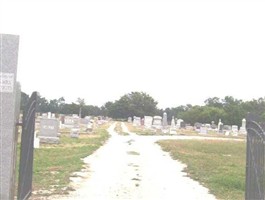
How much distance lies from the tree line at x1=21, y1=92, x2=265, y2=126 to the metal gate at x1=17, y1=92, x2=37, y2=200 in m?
89.8

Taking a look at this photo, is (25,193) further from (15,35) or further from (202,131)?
(202,131)

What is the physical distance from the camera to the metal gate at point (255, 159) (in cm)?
742

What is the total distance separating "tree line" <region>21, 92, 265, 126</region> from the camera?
3890 inches

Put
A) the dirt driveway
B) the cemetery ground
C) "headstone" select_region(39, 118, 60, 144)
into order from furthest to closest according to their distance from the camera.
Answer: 1. "headstone" select_region(39, 118, 60, 144)
2. the cemetery ground
3. the dirt driveway

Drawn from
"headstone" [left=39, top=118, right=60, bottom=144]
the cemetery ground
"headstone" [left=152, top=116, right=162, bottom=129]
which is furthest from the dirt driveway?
"headstone" [left=152, top=116, right=162, bottom=129]

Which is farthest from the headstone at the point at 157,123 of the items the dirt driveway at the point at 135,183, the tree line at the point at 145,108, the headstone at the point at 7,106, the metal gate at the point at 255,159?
the headstone at the point at 7,106

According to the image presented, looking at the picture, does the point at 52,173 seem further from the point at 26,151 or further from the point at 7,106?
the point at 7,106

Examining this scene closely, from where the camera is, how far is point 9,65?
6949mm

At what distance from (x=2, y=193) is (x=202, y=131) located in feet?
184

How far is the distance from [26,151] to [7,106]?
Result: 716 millimetres

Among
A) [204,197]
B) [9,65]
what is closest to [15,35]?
[9,65]

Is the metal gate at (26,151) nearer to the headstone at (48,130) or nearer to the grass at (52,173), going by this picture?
the grass at (52,173)

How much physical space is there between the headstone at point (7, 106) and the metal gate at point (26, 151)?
164mm

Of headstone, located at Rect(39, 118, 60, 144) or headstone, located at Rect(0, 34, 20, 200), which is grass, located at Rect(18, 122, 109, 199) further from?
headstone, located at Rect(39, 118, 60, 144)
